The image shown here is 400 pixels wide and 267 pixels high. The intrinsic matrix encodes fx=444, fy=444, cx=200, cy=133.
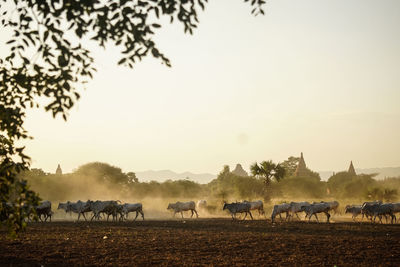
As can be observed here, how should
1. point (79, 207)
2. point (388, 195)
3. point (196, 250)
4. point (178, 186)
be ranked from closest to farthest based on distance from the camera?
point (196, 250) < point (79, 207) < point (388, 195) < point (178, 186)

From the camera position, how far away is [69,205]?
38188 mm

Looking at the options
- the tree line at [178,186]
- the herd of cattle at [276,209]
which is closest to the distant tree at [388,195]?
the tree line at [178,186]

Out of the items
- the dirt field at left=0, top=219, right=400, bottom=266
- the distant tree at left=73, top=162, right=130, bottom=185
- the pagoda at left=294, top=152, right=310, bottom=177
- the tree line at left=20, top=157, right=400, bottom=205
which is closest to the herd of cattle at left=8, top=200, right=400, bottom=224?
the dirt field at left=0, top=219, right=400, bottom=266

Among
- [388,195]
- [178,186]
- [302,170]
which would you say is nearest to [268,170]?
[388,195]

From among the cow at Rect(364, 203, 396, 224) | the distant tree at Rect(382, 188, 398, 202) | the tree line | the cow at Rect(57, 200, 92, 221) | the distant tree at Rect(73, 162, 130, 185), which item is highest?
the distant tree at Rect(73, 162, 130, 185)

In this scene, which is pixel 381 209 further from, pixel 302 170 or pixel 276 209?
pixel 302 170

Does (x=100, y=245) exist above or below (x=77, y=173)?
Answer: below

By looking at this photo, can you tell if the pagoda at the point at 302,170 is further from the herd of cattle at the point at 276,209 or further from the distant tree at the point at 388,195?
the herd of cattle at the point at 276,209

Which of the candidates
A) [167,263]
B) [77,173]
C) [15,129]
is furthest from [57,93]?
[77,173]

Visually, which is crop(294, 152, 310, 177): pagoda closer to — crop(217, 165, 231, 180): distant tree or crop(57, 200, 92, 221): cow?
crop(217, 165, 231, 180): distant tree

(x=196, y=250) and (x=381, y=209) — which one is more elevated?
(x=381, y=209)

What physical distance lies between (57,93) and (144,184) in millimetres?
76646

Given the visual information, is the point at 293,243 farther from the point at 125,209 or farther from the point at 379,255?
the point at 125,209

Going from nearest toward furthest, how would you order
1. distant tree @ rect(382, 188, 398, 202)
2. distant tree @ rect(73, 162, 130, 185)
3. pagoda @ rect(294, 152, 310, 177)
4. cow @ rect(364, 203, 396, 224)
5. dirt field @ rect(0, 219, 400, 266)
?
dirt field @ rect(0, 219, 400, 266) < cow @ rect(364, 203, 396, 224) < distant tree @ rect(382, 188, 398, 202) < distant tree @ rect(73, 162, 130, 185) < pagoda @ rect(294, 152, 310, 177)
